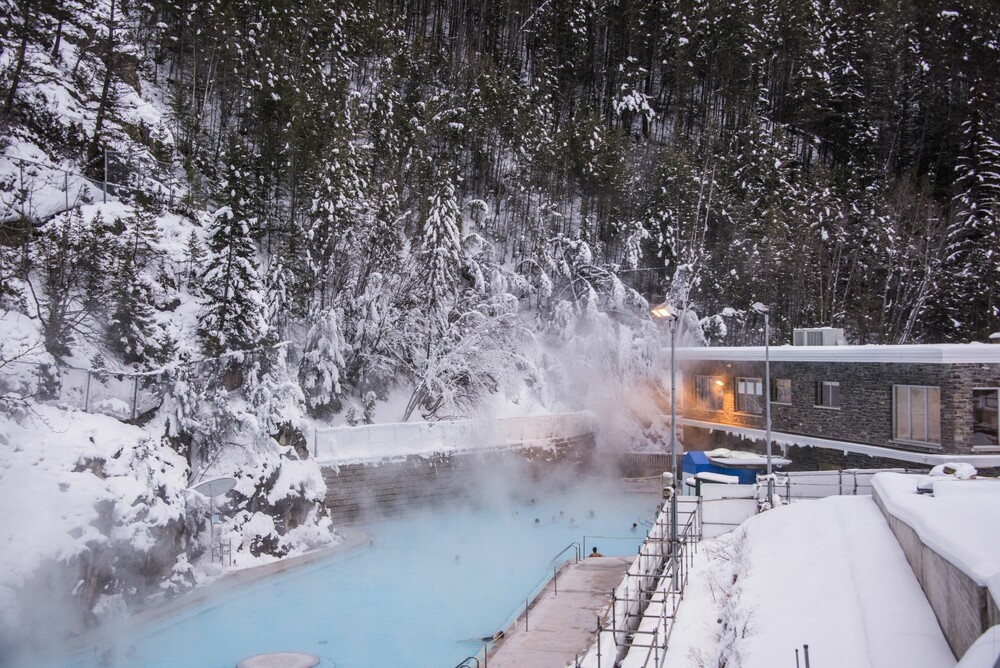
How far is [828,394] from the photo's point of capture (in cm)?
2488

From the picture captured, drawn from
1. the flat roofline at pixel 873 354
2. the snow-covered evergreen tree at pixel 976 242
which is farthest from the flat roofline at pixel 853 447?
the snow-covered evergreen tree at pixel 976 242

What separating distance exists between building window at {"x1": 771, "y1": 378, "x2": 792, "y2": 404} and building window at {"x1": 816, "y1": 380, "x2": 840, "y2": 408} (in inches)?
48.0

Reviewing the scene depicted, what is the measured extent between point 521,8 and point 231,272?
1536 inches

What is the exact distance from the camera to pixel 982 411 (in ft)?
67.7

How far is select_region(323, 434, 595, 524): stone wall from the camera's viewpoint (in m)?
22.9

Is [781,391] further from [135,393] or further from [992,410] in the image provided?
[135,393]

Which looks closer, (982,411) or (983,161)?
(982,411)

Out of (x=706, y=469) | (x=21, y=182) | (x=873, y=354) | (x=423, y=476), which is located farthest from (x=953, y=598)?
(x=21, y=182)

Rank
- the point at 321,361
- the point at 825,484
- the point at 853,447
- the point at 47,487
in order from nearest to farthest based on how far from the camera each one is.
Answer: the point at 47,487 < the point at 825,484 < the point at 853,447 < the point at 321,361

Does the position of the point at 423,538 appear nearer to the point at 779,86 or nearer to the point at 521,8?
the point at 521,8

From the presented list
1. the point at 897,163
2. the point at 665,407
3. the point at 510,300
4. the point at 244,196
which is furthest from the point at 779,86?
the point at 244,196

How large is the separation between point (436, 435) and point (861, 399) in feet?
48.0

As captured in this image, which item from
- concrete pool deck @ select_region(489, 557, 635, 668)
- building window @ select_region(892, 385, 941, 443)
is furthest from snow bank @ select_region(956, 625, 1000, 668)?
building window @ select_region(892, 385, 941, 443)

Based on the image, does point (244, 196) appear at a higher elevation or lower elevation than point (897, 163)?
lower
